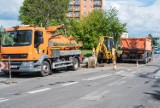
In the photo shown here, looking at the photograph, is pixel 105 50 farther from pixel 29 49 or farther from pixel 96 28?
pixel 96 28

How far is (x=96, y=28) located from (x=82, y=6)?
216 feet

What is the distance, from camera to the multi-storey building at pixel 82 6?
408ft

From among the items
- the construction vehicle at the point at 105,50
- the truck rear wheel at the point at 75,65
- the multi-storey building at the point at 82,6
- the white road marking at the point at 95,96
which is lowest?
the white road marking at the point at 95,96

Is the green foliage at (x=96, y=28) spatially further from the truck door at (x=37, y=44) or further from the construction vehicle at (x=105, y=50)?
the truck door at (x=37, y=44)

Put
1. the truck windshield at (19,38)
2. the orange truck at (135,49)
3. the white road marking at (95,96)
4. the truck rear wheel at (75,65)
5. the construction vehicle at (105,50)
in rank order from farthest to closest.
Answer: the orange truck at (135,49)
the construction vehicle at (105,50)
the truck rear wheel at (75,65)
the truck windshield at (19,38)
the white road marking at (95,96)

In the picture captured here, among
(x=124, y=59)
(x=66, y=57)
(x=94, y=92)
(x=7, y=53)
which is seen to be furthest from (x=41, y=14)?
(x=94, y=92)

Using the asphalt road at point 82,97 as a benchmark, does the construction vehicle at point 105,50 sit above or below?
above

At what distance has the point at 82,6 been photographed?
411 ft

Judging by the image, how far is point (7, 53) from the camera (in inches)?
758

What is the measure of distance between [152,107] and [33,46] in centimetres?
1033

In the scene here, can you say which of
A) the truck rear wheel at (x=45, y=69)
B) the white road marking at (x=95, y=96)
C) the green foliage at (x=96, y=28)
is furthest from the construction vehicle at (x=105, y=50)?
the white road marking at (x=95, y=96)

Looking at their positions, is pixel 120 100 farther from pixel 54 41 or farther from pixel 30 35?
pixel 54 41

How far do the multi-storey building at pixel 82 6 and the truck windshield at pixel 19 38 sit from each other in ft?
343

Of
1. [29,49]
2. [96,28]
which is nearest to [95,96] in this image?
[29,49]
